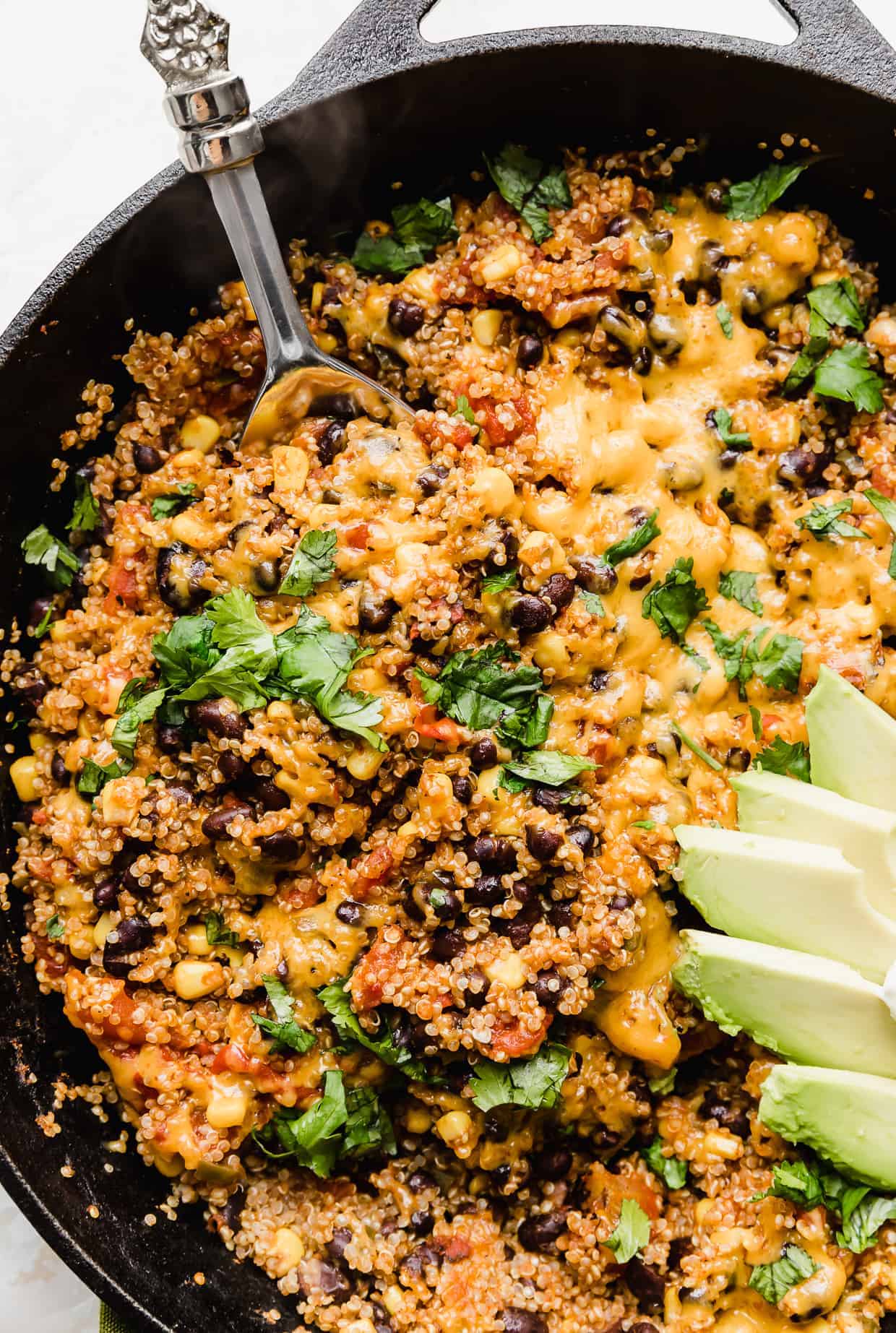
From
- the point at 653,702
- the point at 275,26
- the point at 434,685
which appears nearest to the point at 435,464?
the point at 434,685

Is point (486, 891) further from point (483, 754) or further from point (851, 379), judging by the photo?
point (851, 379)

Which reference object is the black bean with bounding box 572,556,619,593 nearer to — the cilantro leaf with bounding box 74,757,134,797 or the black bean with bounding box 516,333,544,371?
the black bean with bounding box 516,333,544,371

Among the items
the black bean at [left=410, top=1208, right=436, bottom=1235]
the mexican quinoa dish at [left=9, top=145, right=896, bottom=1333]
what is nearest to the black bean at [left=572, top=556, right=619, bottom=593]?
the mexican quinoa dish at [left=9, top=145, right=896, bottom=1333]

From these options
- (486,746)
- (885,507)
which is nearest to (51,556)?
(486,746)

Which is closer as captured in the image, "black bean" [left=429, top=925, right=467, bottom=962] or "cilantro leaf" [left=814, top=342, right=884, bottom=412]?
"black bean" [left=429, top=925, right=467, bottom=962]

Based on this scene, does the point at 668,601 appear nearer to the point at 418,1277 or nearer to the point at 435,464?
the point at 435,464

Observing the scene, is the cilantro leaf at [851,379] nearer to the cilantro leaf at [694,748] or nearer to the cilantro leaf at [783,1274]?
the cilantro leaf at [694,748]

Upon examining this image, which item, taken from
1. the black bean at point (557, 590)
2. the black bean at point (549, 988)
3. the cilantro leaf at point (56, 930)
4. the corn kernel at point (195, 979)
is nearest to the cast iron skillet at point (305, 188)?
the cilantro leaf at point (56, 930)
